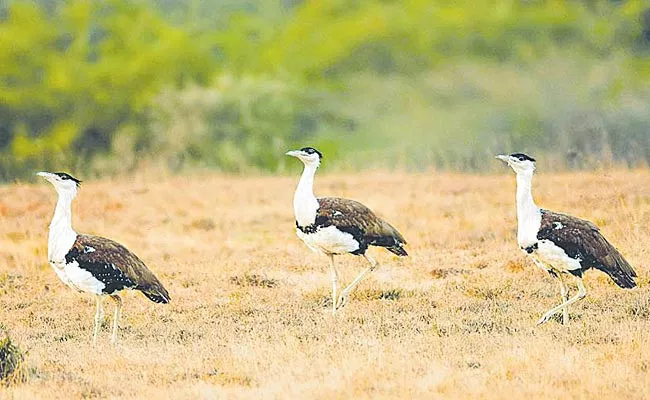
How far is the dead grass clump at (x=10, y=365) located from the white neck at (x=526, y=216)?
4.34 meters

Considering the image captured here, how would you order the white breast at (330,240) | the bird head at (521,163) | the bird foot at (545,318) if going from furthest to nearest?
the white breast at (330,240) < the bird head at (521,163) < the bird foot at (545,318)

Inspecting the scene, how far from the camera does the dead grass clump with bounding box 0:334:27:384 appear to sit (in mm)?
7590

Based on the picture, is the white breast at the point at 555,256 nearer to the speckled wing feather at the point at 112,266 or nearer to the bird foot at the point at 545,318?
the bird foot at the point at 545,318

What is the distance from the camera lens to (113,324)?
9555 millimetres

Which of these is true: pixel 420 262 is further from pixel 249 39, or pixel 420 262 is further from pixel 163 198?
pixel 249 39

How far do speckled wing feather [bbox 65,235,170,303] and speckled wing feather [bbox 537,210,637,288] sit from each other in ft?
11.3

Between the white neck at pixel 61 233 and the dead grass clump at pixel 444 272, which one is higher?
the white neck at pixel 61 233

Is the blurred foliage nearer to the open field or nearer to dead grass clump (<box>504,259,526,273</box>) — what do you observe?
the open field

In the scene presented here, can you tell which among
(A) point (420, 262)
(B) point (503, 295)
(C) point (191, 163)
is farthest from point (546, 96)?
(B) point (503, 295)

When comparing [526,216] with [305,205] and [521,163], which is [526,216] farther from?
[305,205]

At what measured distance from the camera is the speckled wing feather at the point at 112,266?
29.1ft

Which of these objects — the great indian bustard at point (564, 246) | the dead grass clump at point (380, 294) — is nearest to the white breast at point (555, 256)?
the great indian bustard at point (564, 246)

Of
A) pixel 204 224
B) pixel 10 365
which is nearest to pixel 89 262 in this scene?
pixel 10 365

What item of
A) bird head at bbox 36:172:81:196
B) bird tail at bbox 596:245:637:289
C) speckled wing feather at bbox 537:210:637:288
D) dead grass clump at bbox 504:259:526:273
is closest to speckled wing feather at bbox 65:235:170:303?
bird head at bbox 36:172:81:196
